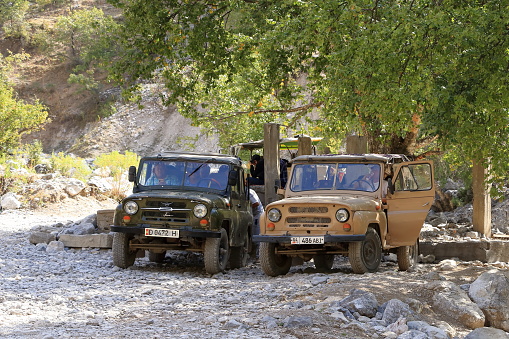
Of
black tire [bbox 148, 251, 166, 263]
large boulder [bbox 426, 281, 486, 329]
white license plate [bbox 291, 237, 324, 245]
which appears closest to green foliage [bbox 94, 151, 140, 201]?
black tire [bbox 148, 251, 166, 263]

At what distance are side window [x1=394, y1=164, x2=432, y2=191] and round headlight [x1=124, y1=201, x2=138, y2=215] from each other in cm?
451

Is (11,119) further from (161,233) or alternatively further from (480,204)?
(161,233)

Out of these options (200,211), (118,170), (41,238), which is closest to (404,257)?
(200,211)

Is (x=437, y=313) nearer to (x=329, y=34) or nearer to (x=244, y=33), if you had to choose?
(x=329, y=34)

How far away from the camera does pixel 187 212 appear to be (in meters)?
12.1

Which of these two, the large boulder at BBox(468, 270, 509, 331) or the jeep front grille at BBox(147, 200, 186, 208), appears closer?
the large boulder at BBox(468, 270, 509, 331)

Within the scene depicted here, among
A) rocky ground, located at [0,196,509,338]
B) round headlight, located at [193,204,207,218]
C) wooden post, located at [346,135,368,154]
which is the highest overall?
wooden post, located at [346,135,368,154]

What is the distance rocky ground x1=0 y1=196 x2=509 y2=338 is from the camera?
7160mm

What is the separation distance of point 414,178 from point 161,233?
15.5 ft

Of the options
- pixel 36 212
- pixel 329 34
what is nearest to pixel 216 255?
pixel 329 34

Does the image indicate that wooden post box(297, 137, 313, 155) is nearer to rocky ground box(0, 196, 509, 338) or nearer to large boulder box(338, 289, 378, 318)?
rocky ground box(0, 196, 509, 338)

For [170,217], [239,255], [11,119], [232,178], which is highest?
[11,119]

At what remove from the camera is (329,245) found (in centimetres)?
1176

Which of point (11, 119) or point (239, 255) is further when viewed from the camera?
point (11, 119)
